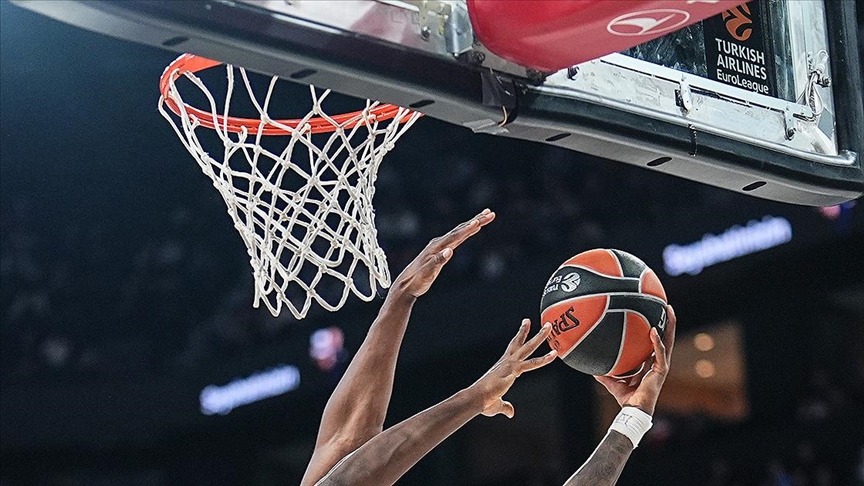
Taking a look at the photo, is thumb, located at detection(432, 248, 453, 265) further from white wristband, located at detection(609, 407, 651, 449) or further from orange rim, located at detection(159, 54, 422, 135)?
white wristband, located at detection(609, 407, 651, 449)

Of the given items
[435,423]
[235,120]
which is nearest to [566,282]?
[435,423]

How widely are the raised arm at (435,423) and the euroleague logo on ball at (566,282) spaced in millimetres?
307

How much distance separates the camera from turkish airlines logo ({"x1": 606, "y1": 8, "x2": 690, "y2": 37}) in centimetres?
259

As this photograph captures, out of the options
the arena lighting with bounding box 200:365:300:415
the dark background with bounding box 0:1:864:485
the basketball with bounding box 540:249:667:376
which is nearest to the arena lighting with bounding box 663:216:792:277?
the dark background with bounding box 0:1:864:485

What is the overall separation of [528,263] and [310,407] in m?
2.56

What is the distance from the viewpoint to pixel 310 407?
11.3 m

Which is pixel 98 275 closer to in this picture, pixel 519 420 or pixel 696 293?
pixel 519 420

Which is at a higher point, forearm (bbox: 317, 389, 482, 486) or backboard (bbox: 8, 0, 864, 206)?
backboard (bbox: 8, 0, 864, 206)

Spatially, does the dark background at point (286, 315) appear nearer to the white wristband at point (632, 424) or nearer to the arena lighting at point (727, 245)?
the arena lighting at point (727, 245)

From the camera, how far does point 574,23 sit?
8.44 ft

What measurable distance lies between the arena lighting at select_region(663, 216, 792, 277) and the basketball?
5848 millimetres

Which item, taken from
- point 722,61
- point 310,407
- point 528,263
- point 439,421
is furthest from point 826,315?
point 439,421

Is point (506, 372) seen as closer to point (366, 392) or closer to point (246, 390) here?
point (366, 392)

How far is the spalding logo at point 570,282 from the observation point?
127 inches
